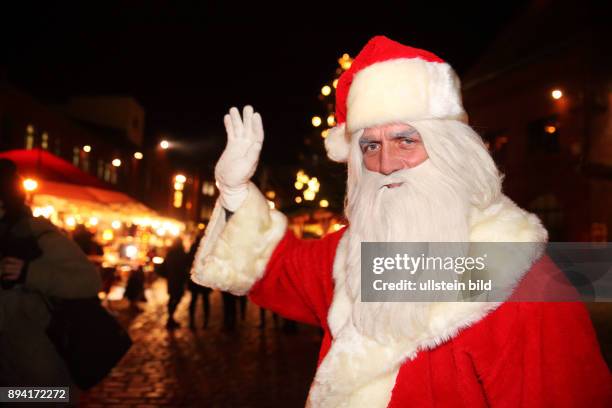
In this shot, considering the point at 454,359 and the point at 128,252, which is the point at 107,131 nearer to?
the point at 128,252

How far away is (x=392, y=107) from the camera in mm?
2268

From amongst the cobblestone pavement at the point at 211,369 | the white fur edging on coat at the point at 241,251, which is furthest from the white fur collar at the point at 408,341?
the cobblestone pavement at the point at 211,369

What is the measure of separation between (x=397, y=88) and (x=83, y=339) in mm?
2198

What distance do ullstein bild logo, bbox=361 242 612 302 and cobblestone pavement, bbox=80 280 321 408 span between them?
12.7 feet

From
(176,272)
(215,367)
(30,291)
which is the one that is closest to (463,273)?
(30,291)

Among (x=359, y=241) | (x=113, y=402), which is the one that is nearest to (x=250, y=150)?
(x=359, y=241)

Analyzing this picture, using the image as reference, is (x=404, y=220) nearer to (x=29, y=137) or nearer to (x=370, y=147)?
(x=370, y=147)

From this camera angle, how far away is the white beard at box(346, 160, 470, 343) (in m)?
1.98

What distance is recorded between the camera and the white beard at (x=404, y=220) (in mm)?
1984

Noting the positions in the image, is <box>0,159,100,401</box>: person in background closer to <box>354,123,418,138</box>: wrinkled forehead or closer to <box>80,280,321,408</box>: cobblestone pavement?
<box>354,123,418,138</box>: wrinkled forehead

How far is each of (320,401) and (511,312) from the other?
774mm

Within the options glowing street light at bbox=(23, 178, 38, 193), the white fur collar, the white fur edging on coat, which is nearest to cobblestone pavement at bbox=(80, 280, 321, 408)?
glowing street light at bbox=(23, 178, 38, 193)

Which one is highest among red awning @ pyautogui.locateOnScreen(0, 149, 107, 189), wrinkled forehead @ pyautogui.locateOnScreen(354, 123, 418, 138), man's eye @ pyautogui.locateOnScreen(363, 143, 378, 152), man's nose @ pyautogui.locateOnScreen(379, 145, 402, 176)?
red awning @ pyautogui.locateOnScreen(0, 149, 107, 189)

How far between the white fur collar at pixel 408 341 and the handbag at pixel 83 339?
5.09ft
